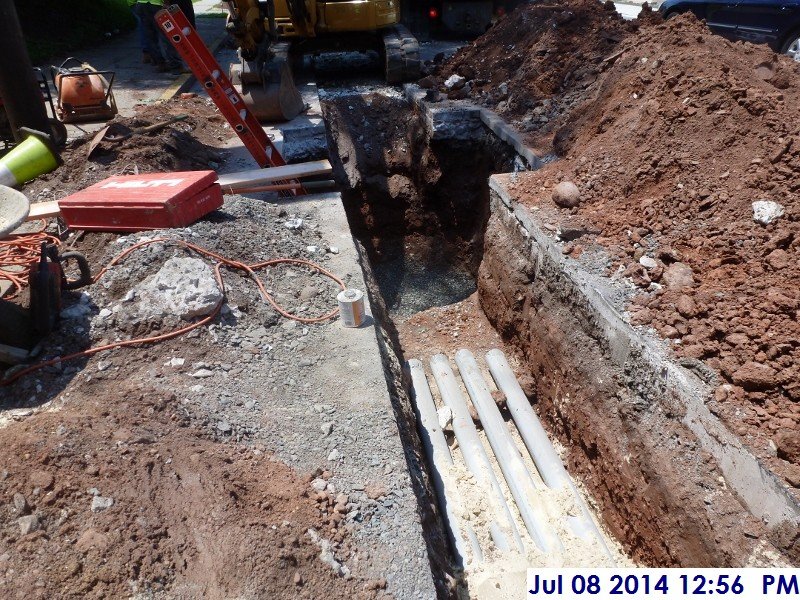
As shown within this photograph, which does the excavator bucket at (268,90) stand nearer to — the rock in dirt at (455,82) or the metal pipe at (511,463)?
the rock in dirt at (455,82)

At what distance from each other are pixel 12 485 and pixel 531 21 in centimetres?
789

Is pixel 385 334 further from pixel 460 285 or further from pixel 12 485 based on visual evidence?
pixel 460 285

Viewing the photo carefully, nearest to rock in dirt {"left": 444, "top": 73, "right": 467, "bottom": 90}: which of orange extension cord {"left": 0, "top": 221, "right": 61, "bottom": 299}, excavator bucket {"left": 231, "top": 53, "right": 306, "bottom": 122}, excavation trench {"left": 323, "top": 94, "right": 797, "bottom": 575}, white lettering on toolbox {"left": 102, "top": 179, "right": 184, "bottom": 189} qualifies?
excavation trench {"left": 323, "top": 94, "right": 797, "bottom": 575}

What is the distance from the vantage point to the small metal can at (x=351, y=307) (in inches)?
141

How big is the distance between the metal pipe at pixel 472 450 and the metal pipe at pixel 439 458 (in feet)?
0.36

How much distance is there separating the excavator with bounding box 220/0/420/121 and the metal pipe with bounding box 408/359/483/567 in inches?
162

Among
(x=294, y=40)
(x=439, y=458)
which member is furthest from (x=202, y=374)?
(x=294, y=40)

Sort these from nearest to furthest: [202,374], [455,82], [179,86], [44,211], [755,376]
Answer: [755,376] < [202,374] < [44,211] < [455,82] < [179,86]

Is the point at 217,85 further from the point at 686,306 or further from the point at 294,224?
the point at 686,306

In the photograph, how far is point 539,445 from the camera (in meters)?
3.76

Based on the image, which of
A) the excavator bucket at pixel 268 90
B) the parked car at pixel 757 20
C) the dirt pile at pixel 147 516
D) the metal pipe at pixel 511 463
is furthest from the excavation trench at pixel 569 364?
the parked car at pixel 757 20

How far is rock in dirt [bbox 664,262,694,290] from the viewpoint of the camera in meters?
3.25

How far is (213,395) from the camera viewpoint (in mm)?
3037

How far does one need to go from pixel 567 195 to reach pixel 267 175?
2835mm
